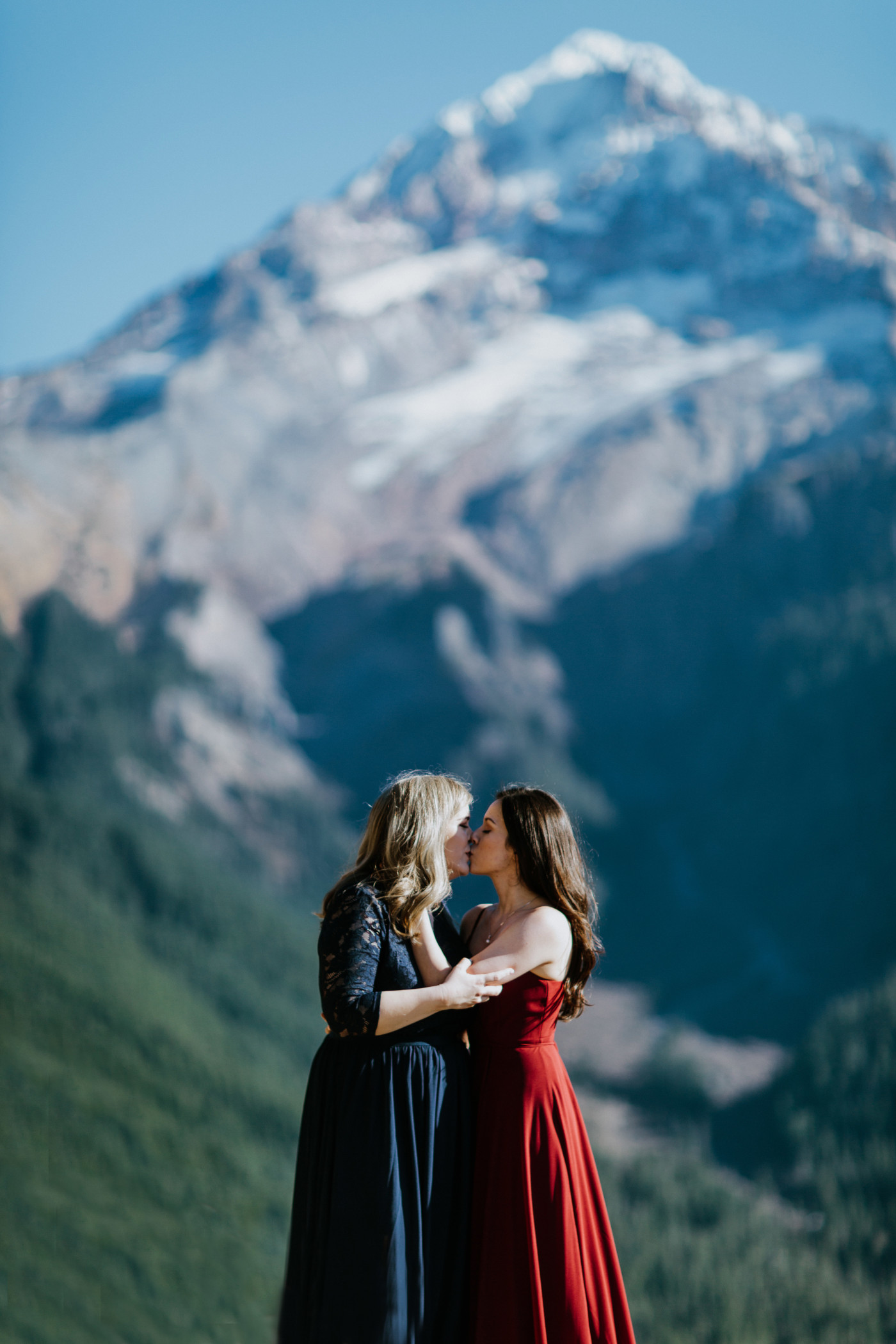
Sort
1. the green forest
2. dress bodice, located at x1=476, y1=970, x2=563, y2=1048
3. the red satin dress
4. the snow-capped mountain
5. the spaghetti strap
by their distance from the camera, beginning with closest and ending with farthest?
the red satin dress
dress bodice, located at x1=476, y1=970, x2=563, y2=1048
the spaghetti strap
the green forest
the snow-capped mountain

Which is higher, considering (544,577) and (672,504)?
(672,504)

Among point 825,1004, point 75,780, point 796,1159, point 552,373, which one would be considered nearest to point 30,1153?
point 75,780

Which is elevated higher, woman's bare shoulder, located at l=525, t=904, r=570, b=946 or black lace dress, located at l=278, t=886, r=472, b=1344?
woman's bare shoulder, located at l=525, t=904, r=570, b=946

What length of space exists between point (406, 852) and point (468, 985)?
0.38m

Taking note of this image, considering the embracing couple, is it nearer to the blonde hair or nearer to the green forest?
the blonde hair

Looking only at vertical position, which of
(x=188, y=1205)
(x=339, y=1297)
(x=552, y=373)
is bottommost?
(x=339, y=1297)

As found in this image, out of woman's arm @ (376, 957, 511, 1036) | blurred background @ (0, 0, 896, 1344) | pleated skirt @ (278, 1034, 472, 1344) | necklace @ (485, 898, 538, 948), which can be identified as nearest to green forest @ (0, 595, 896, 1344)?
blurred background @ (0, 0, 896, 1344)

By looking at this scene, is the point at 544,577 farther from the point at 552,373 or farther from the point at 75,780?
the point at 75,780

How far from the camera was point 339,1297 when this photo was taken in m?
3.23

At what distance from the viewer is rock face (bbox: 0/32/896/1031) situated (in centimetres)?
7738

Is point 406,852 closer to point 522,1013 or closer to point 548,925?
point 548,925

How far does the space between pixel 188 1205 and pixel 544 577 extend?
53.6m

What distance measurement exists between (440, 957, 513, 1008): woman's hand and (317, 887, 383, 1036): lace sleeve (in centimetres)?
19

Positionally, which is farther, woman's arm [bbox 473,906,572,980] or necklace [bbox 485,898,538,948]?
necklace [bbox 485,898,538,948]
